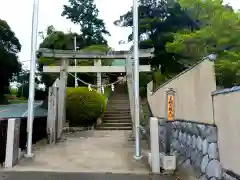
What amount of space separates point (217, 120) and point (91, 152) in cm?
481

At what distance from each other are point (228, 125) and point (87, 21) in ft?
101

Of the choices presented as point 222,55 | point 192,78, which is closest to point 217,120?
point 192,78

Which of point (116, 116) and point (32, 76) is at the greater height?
point (32, 76)

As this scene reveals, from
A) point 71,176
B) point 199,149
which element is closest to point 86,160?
point 71,176

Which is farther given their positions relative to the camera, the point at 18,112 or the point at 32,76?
the point at 18,112

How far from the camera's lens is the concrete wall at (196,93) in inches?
157

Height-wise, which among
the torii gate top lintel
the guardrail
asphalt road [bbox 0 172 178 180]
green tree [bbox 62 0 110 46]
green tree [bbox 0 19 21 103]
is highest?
green tree [bbox 62 0 110 46]

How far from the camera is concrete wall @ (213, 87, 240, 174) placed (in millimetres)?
3037

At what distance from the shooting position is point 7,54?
30000 millimetres

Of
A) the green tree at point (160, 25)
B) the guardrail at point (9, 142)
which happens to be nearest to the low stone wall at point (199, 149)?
the guardrail at point (9, 142)

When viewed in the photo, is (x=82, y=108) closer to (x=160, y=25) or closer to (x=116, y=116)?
(x=116, y=116)

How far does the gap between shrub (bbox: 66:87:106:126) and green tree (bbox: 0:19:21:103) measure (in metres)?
18.7

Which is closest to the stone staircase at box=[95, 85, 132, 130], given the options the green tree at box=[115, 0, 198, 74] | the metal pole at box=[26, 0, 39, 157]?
the green tree at box=[115, 0, 198, 74]

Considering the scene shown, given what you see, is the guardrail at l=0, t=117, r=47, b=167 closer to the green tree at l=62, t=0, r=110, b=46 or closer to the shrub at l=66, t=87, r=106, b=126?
the shrub at l=66, t=87, r=106, b=126
